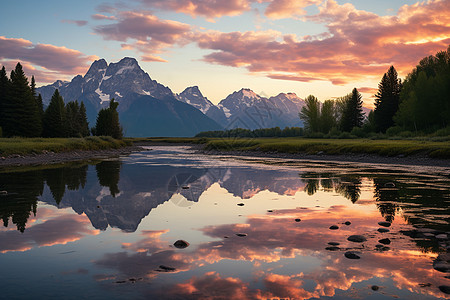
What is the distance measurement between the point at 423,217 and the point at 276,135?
7216 inches

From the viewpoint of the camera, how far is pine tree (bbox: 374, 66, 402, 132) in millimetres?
99188

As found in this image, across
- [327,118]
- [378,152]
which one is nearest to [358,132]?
[327,118]

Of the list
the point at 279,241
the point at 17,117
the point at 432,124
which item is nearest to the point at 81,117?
the point at 17,117

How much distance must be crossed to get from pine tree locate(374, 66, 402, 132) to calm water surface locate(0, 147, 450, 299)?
87.4 m

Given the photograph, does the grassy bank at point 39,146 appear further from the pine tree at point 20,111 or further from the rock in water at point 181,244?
the rock in water at point 181,244

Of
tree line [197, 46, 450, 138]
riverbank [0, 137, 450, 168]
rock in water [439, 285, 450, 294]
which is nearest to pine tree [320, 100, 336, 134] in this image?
tree line [197, 46, 450, 138]

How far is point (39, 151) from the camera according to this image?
52844 mm

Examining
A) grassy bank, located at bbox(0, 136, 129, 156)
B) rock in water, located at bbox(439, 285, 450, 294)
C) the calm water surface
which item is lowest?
the calm water surface

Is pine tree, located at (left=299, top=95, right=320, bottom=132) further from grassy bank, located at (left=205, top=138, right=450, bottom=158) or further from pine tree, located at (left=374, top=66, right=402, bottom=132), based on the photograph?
grassy bank, located at (left=205, top=138, right=450, bottom=158)

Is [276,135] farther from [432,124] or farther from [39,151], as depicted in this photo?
[39,151]

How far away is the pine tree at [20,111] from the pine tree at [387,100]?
89483 mm

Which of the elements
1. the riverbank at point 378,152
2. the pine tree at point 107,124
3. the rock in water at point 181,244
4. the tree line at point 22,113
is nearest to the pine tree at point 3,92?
the tree line at point 22,113

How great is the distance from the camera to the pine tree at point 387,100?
99188mm

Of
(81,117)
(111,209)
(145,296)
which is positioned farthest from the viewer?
(81,117)
